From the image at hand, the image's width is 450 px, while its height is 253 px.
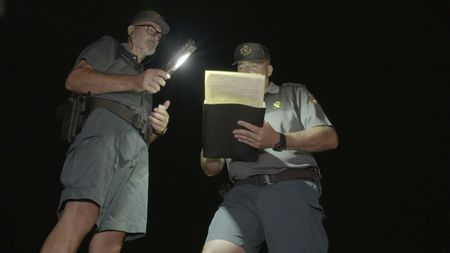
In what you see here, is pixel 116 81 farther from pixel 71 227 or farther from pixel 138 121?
pixel 71 227

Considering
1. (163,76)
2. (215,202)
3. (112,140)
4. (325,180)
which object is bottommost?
(215,202)

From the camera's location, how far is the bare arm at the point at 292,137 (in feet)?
6.08

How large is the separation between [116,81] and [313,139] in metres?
0.98

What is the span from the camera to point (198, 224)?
446cm

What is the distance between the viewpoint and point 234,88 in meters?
1.82

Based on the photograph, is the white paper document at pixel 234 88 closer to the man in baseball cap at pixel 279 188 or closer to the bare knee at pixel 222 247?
the man in baseball cap at pixel 279 188

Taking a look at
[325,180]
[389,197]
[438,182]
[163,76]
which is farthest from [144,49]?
[438,182]

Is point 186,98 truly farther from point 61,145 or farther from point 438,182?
point 438,182

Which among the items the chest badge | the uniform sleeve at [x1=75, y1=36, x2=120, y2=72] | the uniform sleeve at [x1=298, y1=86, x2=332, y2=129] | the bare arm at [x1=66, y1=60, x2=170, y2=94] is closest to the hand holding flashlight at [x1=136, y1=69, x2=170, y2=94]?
the bare arm at [x1=66, y1=60, x2=170, y2=94]

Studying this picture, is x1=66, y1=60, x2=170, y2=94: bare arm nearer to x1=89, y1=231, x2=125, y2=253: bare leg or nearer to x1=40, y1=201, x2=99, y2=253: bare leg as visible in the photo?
x1=40, y1=201, x2=99, y2=253: bare leg

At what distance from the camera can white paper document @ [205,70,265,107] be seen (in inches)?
70.5

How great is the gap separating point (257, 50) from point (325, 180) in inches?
104

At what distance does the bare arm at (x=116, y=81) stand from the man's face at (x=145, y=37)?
0.38m

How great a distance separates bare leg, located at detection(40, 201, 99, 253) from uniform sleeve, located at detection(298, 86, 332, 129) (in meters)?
1.06
